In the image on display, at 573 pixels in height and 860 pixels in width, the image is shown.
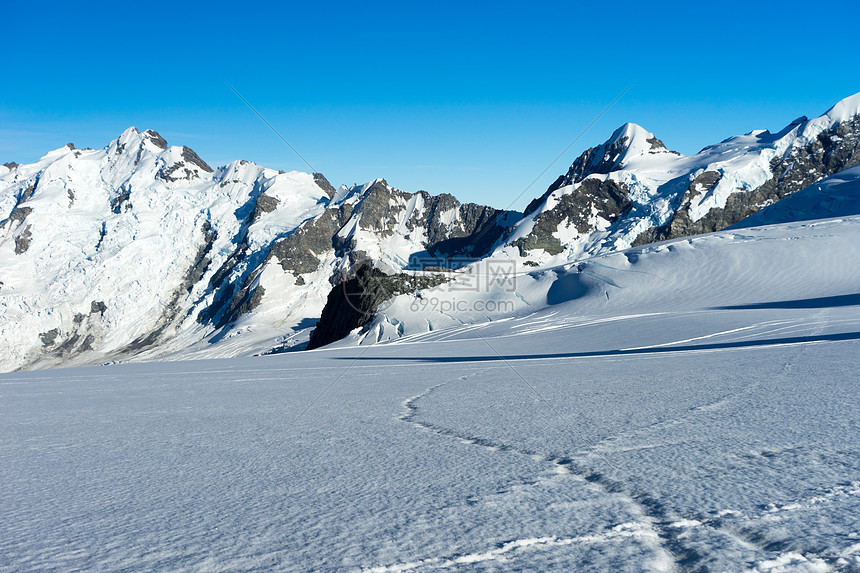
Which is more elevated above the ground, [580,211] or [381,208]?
[381,208]

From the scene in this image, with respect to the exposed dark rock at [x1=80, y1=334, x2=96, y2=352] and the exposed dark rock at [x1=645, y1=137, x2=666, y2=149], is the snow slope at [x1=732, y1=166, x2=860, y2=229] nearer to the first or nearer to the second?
the exposed dark rock at [x1=645, y1=137, x2=666, y2=149]

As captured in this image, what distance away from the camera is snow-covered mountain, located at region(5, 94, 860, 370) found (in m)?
92.0

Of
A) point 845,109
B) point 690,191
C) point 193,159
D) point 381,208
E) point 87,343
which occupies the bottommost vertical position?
point 87,343

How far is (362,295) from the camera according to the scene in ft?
124

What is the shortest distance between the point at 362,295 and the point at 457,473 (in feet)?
116

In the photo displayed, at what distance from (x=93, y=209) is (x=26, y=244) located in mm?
22903

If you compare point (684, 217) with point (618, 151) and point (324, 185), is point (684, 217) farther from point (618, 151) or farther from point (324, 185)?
point (324, 185)

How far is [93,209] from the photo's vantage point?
17175 cm

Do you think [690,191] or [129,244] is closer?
[690,191]

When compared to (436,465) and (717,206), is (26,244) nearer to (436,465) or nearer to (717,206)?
(717,206)

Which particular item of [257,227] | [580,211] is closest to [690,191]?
[580,211]

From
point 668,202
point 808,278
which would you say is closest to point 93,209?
point 668,202

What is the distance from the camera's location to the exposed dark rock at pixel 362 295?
35.8 meters

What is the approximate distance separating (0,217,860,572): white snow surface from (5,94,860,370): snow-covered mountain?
206 ft
